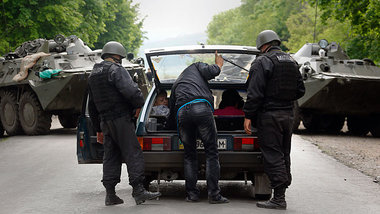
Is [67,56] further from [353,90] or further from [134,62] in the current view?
[353,90]

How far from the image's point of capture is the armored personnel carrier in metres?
18.4

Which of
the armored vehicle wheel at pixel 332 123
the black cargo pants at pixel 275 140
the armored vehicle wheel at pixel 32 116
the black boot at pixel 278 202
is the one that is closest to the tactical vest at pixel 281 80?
the black cargo pants at pixel 275 140

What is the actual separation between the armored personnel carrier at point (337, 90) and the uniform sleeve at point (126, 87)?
1148 centimetres

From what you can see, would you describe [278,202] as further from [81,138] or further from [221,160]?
[81,138]

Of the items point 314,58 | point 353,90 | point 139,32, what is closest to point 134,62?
point 314,58

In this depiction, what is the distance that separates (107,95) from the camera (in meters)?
7.59

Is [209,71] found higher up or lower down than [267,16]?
lower down

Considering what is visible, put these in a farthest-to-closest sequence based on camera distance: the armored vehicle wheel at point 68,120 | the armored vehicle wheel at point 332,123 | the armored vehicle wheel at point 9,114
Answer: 1. the armored vehicle wheel at point 68,120
2. the armored vehicle wheel at point 332,123
3. the armored vehicle wheel at point 9,114

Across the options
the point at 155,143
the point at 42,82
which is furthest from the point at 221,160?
the point at 42,82

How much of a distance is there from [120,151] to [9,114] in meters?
13.1

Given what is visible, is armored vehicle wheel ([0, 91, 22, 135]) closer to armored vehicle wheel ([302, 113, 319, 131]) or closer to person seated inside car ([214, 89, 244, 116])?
armored vehicle wheel ([302, 113, 319, 131])

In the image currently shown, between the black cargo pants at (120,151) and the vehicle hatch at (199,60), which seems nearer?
the black cargo pants at (120,151)

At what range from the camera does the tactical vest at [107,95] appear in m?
7.57

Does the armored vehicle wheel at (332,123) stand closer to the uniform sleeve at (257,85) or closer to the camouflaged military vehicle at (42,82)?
the camouflaged military vehicle at (42,82)
